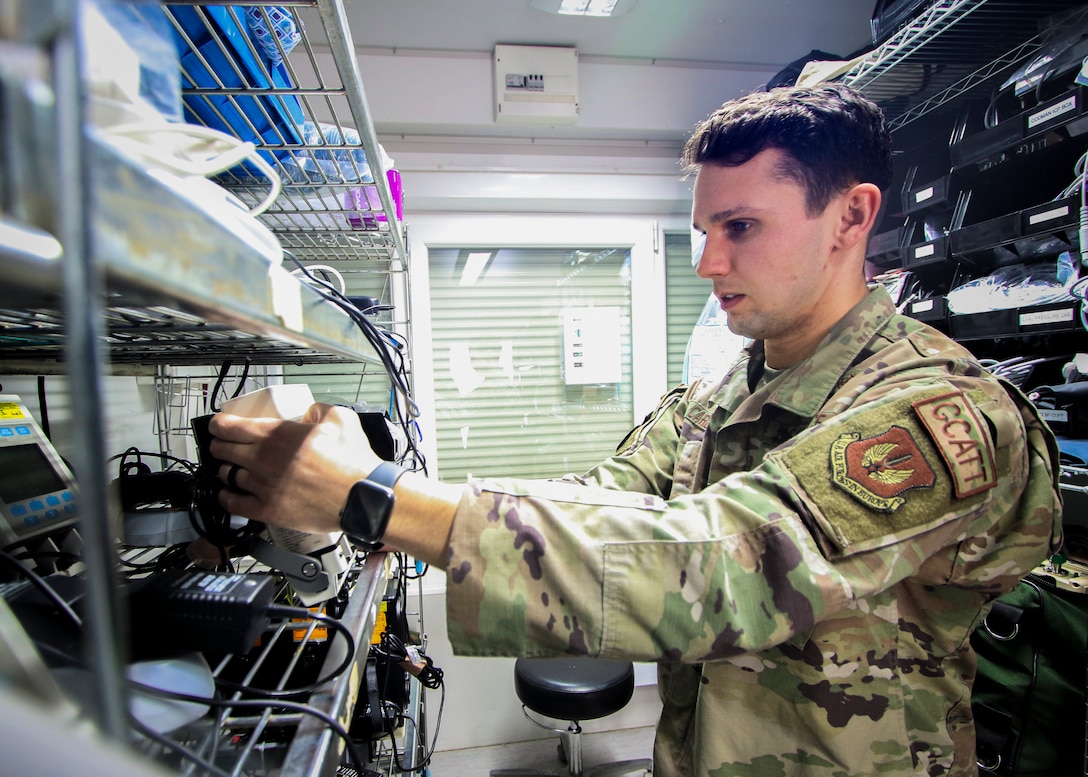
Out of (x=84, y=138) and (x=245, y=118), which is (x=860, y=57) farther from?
(x=84, y=138)

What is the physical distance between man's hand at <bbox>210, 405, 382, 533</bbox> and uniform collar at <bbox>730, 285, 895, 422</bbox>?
2.02 feet

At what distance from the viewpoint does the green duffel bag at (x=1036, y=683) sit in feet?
2.96

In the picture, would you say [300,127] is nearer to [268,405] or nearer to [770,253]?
[268,405]

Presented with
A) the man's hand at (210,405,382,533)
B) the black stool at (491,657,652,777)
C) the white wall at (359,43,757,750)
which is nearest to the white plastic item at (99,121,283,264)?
the man's hand at (210,405,382,533)

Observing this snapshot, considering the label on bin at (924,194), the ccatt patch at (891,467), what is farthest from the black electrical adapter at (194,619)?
the label on bin at (924,194)

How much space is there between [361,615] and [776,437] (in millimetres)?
682

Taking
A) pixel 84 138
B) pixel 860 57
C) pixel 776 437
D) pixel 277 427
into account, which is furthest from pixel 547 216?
pixel 84 138

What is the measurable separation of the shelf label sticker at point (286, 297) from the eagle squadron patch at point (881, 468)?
0.54 m

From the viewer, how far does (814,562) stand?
1.56 ft

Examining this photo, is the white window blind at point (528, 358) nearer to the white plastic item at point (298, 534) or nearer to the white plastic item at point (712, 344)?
the white plastic item at point (712, 344)

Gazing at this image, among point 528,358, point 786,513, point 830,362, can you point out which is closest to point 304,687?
point 786,513

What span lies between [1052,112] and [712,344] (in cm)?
108

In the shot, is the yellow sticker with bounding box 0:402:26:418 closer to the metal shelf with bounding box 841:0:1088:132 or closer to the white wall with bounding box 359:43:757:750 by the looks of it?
the white wall with bounding box 359:43:757:750

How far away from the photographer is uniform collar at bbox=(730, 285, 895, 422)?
0.73m
